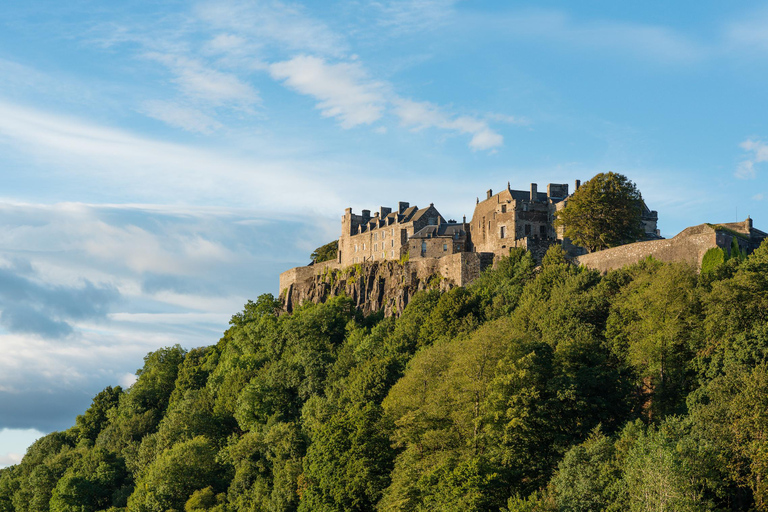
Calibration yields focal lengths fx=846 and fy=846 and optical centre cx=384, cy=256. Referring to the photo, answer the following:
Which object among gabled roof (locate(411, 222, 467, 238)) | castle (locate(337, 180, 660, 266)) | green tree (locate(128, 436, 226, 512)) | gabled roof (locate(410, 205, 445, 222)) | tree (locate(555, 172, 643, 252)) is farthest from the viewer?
gabled roof (locate(410, 205, 445, 222))

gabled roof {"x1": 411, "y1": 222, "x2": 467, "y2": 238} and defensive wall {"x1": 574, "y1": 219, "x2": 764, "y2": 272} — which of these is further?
gabled roof {"x1": 411, "y1": 222, "x2": 467, "y2": 238}

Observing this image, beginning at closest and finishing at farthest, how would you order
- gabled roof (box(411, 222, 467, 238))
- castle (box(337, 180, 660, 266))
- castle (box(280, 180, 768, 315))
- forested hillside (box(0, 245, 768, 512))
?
forested hillside (box(0, 245, 768, 512)) < castle (box(280, 180, 768, 315)) < castle (box(337, 180, 660, 266)) < gabled roof (box(411, 222, 467, 238))

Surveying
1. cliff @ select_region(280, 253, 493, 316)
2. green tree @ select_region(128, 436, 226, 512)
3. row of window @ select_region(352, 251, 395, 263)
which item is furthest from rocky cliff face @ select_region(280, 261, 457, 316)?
green tree @ select_region(128, 436, 226, 512)

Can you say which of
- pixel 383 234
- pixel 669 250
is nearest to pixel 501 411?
pixel 669 250

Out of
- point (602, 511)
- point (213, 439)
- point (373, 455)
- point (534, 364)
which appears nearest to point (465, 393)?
point (534, 364)

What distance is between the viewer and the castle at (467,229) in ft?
274

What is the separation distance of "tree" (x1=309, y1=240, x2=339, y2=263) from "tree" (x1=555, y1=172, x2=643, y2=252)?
5512 centimetres

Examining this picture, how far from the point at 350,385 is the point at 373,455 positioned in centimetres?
1201

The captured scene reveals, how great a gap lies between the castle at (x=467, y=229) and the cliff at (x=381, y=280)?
2.10m

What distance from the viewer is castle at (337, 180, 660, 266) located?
83.5m

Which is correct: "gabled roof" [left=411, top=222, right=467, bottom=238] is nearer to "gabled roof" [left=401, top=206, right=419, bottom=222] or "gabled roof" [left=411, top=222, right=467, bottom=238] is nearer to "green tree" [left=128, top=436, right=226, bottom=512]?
"gabled roof" [left=401, top=206, right=419, bottom=222]

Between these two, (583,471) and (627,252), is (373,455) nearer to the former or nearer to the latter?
(583,471)

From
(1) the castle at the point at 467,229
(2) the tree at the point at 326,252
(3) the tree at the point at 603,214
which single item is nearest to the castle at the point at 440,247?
(1) the castle at the point at 467,229

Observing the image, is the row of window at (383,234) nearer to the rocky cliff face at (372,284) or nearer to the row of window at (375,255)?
the row of window at (375,255)
